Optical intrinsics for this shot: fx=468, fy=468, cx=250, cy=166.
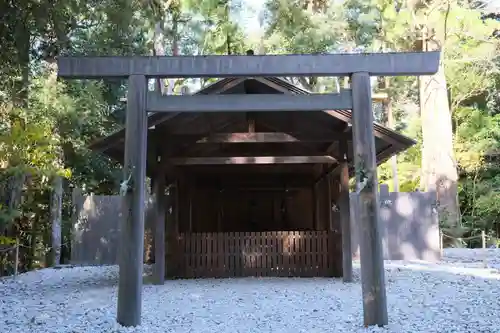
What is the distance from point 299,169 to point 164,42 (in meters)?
8.64

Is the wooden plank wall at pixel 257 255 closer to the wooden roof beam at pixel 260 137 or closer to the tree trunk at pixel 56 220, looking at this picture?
the wooden roof beam at pixel 260 137

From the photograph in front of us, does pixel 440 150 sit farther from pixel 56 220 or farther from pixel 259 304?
pixel 56 220

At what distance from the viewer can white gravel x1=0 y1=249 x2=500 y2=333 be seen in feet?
17.2

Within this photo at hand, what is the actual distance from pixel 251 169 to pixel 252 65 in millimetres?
6588

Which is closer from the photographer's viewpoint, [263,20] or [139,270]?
[139,270]

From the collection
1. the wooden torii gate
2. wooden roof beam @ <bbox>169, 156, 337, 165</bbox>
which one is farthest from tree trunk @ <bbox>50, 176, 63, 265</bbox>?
the wooden torii gate

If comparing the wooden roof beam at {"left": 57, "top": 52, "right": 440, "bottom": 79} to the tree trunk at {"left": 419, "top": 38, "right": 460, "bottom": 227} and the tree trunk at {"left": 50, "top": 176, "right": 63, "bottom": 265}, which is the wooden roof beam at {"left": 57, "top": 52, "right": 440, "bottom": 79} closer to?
the tree trunk at {"left": 50, "top": 176, "right": 63, "bottom": 265}

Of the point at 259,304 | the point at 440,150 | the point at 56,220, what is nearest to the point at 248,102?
the point at 259,304

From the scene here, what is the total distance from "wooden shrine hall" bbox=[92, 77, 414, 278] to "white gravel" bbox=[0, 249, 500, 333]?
0.73 m

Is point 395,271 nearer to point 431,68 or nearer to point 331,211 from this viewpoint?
point 331,211

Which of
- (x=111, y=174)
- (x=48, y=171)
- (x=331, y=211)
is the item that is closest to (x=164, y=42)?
(x=111, y=174)

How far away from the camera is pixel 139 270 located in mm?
5117

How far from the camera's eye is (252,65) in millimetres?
5422

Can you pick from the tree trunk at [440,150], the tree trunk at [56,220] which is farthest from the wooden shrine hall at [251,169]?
the tree trunk at [440,150]
